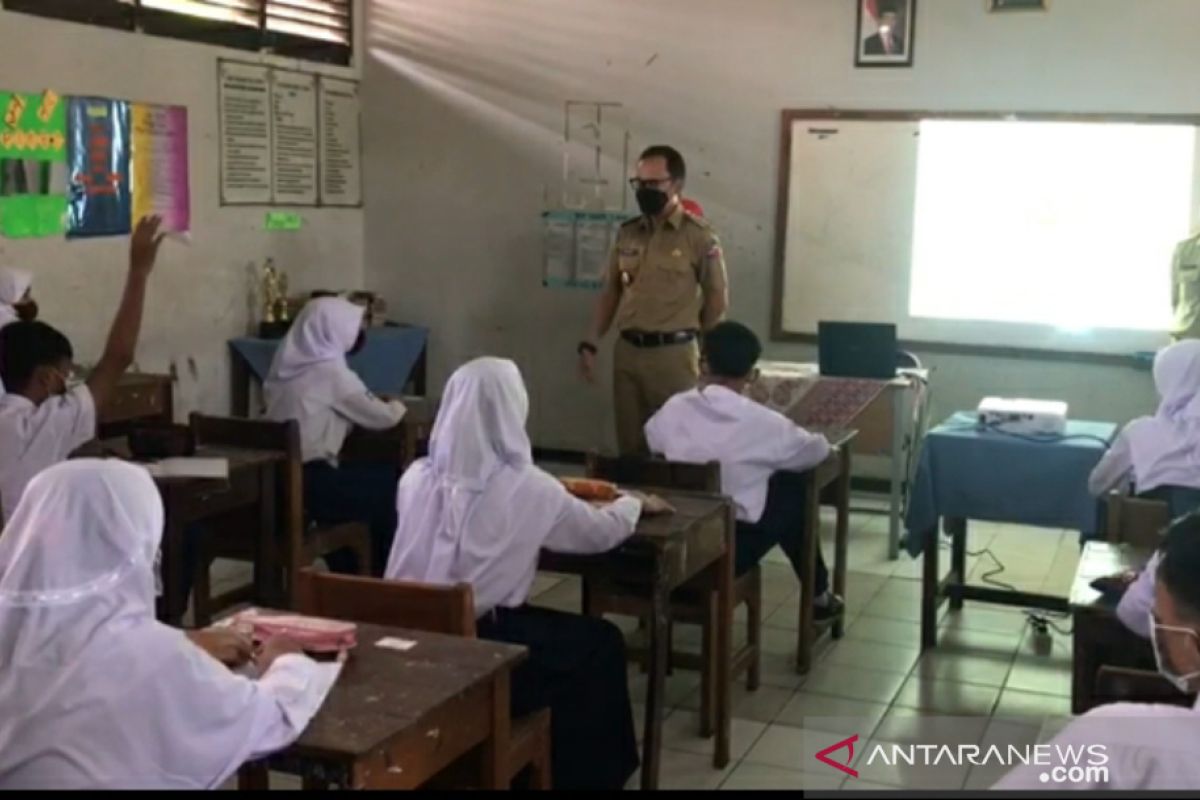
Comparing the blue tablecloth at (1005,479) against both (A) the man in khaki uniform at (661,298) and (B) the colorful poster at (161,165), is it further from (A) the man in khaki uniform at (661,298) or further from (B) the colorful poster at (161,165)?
(B) the colorful poster at (161,165)

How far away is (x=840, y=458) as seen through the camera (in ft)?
15.1

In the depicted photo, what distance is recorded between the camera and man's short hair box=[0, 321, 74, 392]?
12.3ft

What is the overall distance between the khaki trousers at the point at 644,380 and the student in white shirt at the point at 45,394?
97.2 inches

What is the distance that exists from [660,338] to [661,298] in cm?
17

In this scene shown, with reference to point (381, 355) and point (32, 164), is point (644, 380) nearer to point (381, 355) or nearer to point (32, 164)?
point (381, 355)

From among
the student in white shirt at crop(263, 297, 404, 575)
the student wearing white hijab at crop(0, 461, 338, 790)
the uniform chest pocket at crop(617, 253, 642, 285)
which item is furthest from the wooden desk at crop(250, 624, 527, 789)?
the uniform chest pocket at crop(617, 253, 642, 285)

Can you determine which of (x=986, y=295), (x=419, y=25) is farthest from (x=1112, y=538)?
(x=419, y=25)

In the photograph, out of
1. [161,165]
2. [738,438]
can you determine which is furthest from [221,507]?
[161,165]

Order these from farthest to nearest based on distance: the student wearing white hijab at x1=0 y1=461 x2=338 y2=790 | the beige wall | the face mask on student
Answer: the beige wall, the face mask on student, the student wearing white hijab at x1=0 y1=461 x2=338 y2=790

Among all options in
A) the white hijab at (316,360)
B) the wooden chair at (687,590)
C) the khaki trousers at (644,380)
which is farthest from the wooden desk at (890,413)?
the wooden chair at (687,590)

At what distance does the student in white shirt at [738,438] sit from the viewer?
13.5 feet

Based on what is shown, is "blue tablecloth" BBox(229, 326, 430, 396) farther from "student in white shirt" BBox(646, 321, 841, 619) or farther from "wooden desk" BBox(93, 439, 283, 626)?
"student in white shirt" BBox(646, 321, 841, 619)

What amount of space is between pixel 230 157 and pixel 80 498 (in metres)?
5.04

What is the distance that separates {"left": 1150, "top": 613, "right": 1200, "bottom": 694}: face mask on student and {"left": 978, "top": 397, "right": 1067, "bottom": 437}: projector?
2314 millimetres
